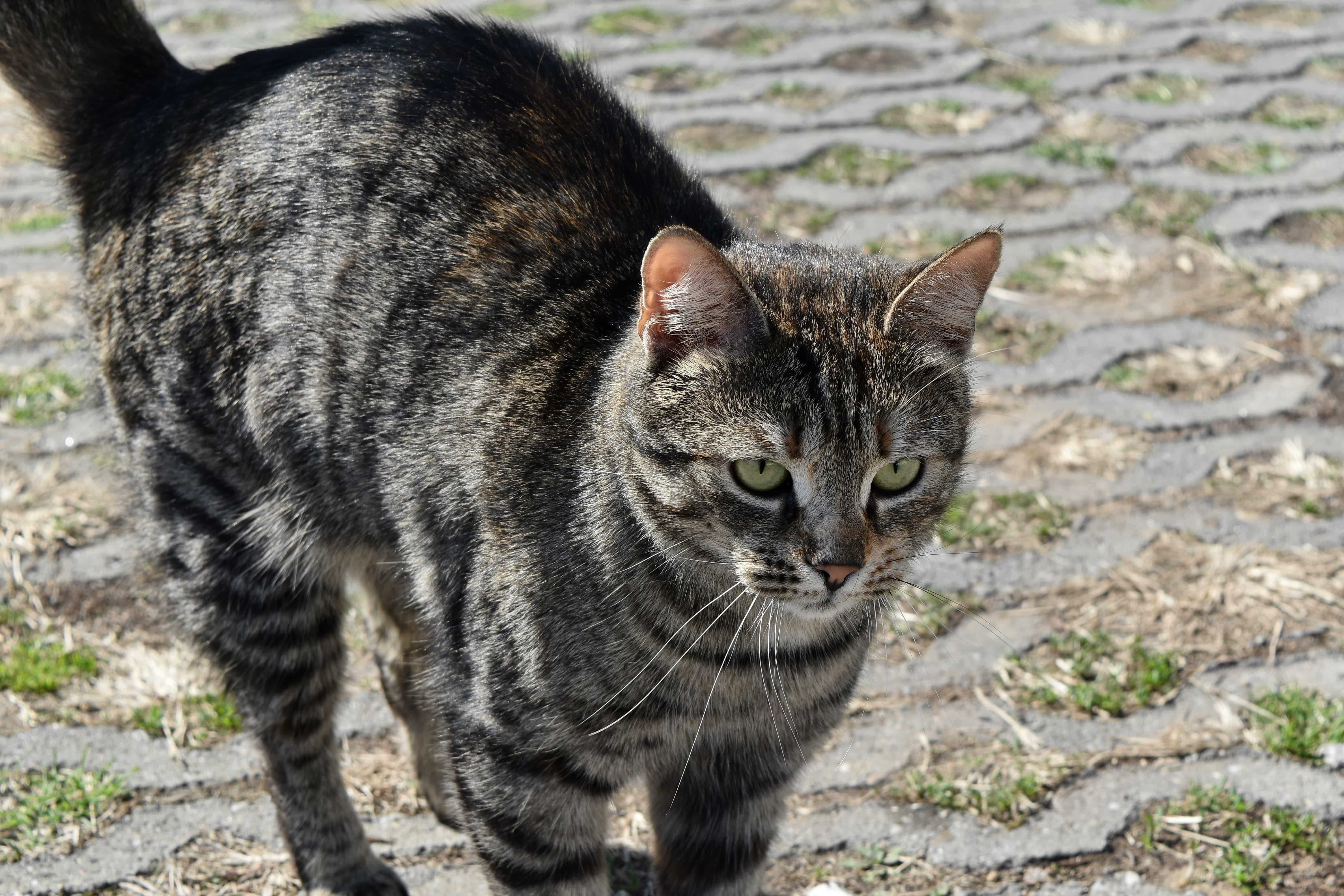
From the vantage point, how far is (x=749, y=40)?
612 cm

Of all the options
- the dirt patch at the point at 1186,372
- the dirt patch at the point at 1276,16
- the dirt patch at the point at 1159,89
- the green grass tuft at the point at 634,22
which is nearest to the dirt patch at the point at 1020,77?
the dirt patch at the point at 1159,89

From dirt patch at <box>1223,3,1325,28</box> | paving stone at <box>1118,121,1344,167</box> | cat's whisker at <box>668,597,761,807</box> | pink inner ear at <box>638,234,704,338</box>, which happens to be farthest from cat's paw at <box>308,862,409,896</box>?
dirt patch at <box>1223,3,1325,28</box>

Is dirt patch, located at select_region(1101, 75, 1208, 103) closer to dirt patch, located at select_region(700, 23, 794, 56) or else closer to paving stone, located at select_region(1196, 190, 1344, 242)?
paving stone, located at select_region(1196, 190, 1344, 242)

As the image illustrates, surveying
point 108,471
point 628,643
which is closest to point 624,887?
point 628,643

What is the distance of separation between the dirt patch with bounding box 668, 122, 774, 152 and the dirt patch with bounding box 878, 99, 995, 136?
53 cm

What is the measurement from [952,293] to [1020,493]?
5.20 feet

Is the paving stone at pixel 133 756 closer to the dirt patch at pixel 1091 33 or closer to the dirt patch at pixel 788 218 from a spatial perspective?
the dirt patch at pixel 788 218

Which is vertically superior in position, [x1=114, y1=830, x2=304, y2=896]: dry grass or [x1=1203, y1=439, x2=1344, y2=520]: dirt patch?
[x1=114, y1=830, x2=304, y2=896]: dry grass

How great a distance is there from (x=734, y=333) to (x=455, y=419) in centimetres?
63

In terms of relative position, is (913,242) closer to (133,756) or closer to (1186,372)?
(1186,372)

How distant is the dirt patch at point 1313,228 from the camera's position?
4617 millimetres

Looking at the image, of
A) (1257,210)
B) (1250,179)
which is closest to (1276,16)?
(1250,179)

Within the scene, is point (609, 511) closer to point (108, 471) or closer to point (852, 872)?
point (852, 872)

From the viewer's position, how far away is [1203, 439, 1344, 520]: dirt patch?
11.7 ft
